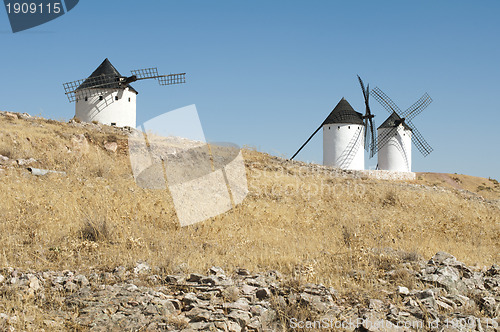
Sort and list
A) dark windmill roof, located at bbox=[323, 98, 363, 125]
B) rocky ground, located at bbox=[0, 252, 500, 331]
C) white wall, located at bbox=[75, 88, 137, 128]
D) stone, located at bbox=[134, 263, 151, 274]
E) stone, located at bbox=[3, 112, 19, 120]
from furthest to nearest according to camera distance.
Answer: dark windmill roof, located at bbox=[323, 98, 363, 125]
white wall, located at bbox=[75, 88, 137, 128]
stone, located at bbox=[3, 112, 19, 120]
stone, located at bbox=[134, 263, 151, 274]
rocky ground, located at bbox=[0, 252, 500, 331]

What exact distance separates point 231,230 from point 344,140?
24599mm

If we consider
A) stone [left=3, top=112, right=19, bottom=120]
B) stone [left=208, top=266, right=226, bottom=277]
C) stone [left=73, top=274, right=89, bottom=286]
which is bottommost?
stone [left=208, top=266, right=226, bottom=277]

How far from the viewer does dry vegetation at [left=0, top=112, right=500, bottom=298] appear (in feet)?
17.7

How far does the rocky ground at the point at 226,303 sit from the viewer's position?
13.2 ft

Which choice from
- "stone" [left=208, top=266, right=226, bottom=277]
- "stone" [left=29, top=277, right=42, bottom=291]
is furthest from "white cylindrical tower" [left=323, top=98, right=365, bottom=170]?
"stone" [left=29, top=277, right=42, bottom=291]

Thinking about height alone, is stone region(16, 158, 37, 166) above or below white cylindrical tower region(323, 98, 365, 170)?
below

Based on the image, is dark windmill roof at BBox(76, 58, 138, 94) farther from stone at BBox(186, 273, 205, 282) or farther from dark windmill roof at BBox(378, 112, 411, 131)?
stone at BBox(186, 273, 205, 282)

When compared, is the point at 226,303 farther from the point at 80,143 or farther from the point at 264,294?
the point at 80,143

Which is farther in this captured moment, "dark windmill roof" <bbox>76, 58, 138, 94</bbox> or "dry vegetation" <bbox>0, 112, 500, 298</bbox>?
"dark windmill roof" <bbox>76, 58, 138, 94</bbox>

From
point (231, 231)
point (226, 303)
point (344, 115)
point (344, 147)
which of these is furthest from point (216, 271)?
point (344, 115)

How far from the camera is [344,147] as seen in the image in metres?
30.3

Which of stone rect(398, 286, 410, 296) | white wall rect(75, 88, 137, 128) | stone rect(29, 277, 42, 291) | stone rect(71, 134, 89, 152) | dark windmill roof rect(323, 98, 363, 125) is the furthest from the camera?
dark windmill roof rect(323, 98, 363, 125)

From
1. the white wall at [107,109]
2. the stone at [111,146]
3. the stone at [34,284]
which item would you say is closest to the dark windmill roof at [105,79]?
the white wall at [107,109]

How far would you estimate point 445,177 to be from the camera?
32.5 m
